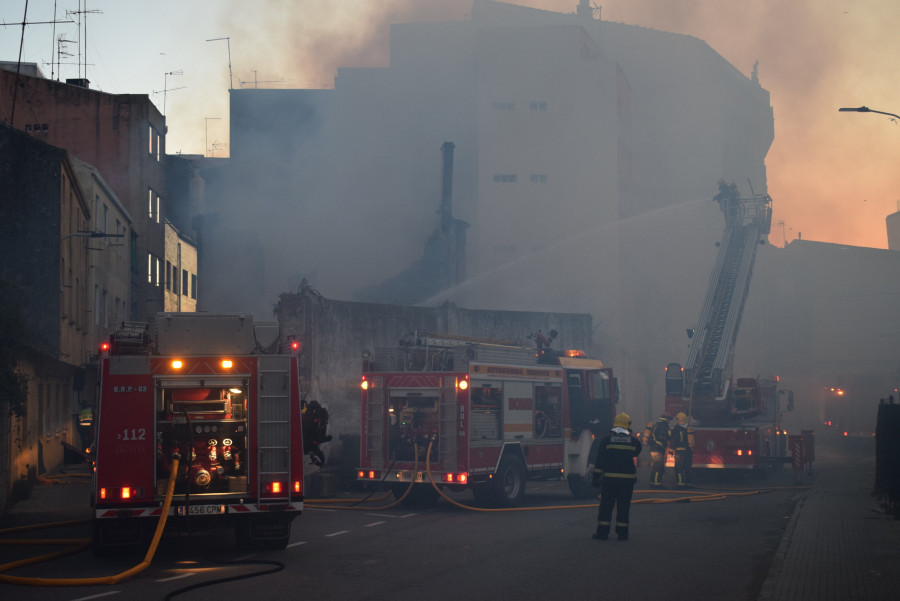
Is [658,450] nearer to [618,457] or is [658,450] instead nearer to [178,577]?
[618,457]

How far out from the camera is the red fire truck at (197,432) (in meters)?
9.88

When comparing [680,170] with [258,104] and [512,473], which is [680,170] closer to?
[258,104]

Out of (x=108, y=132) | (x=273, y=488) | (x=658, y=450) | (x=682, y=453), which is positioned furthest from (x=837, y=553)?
(x=108, y=132)

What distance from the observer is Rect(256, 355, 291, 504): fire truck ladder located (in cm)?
1016

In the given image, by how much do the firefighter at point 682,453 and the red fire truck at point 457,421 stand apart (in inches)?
118

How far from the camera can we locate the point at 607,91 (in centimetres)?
5122

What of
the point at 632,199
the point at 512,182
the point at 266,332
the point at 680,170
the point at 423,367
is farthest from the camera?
the point at 680,170

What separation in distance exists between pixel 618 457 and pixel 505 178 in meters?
40.3

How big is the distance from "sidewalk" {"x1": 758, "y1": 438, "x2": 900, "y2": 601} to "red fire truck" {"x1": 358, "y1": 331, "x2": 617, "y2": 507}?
4.55 m

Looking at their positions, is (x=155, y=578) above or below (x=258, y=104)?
below

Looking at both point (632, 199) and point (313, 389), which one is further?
point (632, 199)


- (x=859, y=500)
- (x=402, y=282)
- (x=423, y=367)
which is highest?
(x=402, y=282)

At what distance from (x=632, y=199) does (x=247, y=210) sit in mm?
23319

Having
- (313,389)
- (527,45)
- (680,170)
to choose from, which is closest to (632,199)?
(680,170)
